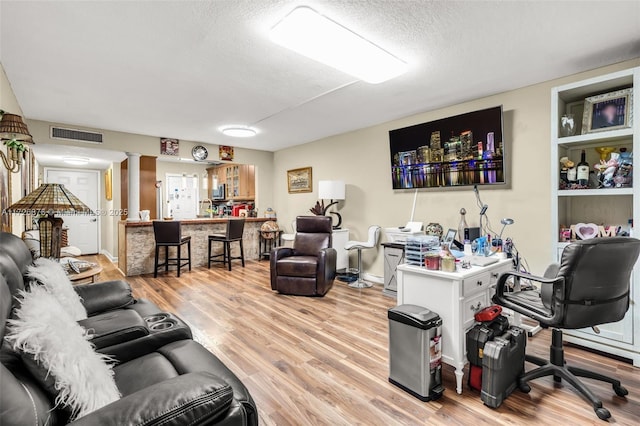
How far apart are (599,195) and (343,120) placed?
117 inches

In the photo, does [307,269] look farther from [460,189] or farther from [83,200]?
[83,200]

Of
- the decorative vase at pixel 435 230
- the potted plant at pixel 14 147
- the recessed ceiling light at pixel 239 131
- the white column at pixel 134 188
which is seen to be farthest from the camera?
the white column at pixel 134 188

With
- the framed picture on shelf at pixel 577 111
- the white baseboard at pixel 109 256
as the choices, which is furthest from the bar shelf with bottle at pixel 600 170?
the white baseboard at pixel 109 256

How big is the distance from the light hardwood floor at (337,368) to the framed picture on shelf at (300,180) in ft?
8.41

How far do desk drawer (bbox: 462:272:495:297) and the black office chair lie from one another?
11.8 inches

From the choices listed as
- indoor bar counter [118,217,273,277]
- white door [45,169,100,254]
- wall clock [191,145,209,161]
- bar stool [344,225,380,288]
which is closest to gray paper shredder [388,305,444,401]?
bar stool [344,225,380,288]

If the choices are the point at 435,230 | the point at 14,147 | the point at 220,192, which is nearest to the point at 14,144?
the point at 14,147

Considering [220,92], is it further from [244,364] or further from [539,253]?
[539,253]

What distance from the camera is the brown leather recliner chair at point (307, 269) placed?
3.92 meters

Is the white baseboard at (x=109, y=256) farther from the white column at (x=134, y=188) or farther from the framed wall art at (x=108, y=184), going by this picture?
the white column at (x=134, y=188)

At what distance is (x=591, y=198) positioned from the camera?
9.05ft

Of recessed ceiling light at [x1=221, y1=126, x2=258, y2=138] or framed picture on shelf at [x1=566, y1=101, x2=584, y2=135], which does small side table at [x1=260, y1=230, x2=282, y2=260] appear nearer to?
recessed ceiling light at [x1=221, y1=126, x2=258, y2=138]

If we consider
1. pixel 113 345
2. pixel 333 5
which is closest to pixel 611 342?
pixel 333 5

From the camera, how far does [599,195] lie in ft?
8.66
